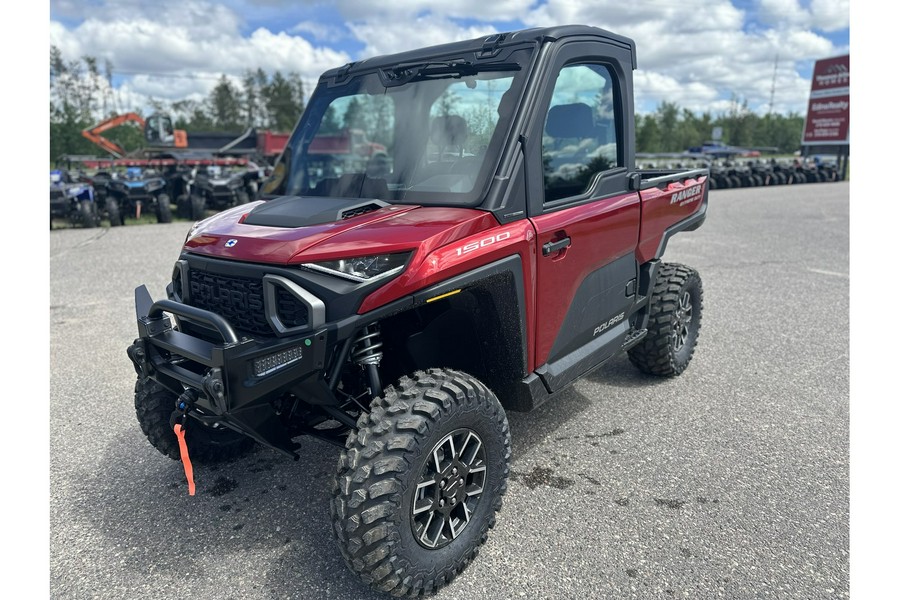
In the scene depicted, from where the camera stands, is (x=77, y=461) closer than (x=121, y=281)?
Yes

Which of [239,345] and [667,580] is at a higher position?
[239,345]

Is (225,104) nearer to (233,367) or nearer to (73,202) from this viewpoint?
(73,202)

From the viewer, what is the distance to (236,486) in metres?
3.29

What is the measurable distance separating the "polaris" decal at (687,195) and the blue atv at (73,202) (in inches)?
510

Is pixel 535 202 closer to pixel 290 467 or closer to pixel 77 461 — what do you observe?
pixel 290 467

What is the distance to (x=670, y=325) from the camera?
170 inches

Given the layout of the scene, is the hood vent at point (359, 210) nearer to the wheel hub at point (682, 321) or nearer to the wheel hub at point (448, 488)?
the wheel hub at point (448, 488)

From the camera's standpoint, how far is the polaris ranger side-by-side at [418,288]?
232 centimetres

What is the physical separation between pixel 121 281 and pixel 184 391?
6494 millimetres

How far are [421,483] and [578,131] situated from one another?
1.95 m

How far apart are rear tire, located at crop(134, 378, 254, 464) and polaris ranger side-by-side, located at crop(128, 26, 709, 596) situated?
0.4 inches

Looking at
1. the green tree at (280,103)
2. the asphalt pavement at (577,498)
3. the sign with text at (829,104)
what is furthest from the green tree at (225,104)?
the asphalt pavement at (577,498)

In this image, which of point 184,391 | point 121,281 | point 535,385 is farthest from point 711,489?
point 121,281

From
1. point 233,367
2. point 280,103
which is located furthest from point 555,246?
point 280,103
